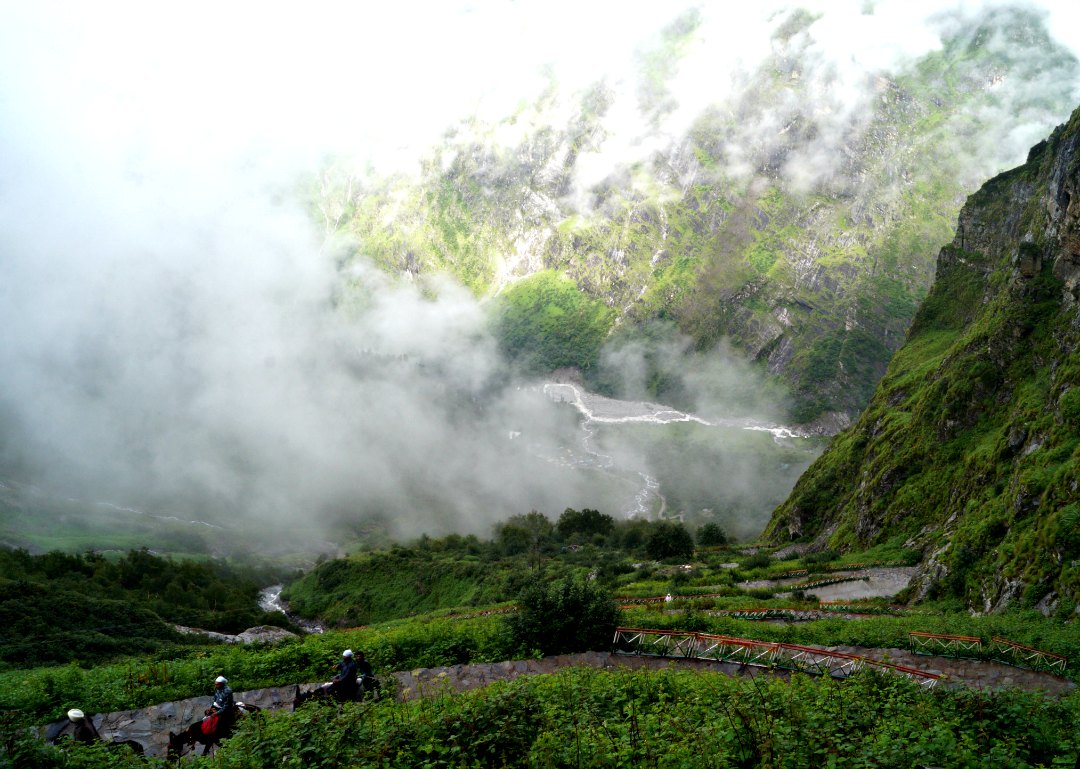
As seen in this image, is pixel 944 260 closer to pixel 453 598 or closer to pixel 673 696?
pixel 453 598

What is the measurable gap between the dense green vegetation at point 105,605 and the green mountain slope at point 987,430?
52001mm

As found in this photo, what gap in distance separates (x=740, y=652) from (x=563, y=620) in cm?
579

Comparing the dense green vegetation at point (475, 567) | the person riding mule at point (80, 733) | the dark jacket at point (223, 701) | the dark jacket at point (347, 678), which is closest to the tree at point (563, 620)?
the dark jacket at point (347, 678)

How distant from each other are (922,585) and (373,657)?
1325 inches

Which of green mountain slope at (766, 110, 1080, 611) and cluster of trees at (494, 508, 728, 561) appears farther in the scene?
cluster of trees at (494, 508, 728, 561)

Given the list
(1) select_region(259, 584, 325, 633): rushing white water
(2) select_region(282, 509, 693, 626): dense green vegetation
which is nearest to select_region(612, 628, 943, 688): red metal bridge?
(2) select_region(282, 509, 693, 626): dense green vegetation

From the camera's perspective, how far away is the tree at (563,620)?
70.9ft

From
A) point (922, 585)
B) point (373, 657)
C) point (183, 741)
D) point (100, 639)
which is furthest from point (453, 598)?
point (183, 741)

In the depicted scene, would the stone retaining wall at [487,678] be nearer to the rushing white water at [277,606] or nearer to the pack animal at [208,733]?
the pack animal at [208,733]

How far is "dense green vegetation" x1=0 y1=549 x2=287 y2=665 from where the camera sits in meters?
44.2

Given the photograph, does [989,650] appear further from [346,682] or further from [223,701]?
[223,701]

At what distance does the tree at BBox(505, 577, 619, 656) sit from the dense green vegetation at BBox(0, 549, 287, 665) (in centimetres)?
3205

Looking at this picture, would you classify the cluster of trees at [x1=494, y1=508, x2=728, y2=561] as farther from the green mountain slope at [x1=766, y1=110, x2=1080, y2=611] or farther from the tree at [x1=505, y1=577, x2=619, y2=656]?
the tree at [x1=505, y1=577, x2=619, y2=656]

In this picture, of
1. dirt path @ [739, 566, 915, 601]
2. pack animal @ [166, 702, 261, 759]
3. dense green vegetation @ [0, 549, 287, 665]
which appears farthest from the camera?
dense green vegetation @ [0, 549, 287, 665]
